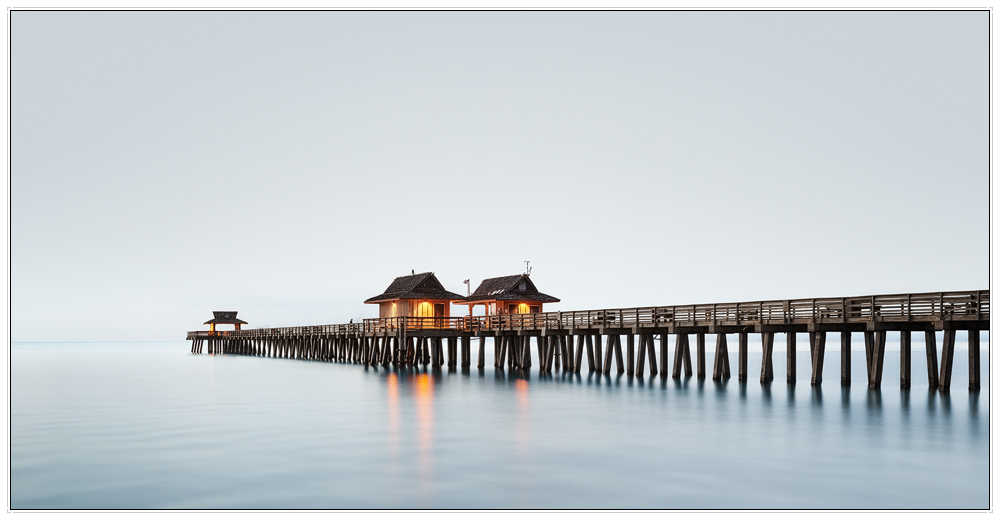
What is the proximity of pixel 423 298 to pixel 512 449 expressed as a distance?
97.2ft

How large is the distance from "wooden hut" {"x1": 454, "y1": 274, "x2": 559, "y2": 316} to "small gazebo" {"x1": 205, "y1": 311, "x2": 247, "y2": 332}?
56734 millimetres

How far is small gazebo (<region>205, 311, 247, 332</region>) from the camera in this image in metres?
99.3

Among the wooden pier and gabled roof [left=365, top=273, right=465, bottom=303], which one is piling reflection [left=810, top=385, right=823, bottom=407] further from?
gabled roof [left=365, top=273, right=465, bottom=303]

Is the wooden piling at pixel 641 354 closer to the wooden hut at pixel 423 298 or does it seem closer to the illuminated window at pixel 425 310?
the wooden hut at pixel 423 298

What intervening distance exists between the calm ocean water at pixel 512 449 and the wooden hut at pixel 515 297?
1353 centimetres

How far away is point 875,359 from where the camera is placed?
29812 millimetres

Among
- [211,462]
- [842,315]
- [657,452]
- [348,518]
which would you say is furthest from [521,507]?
[842,315]

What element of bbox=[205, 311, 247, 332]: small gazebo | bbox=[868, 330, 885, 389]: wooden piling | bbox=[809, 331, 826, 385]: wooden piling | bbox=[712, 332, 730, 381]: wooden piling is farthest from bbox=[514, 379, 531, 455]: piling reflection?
bbox=[205, 311, 247, 332]: small gazebo

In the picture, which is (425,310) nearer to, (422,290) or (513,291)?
(422,290)

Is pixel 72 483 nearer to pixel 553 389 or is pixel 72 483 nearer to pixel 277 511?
pixel 277 511

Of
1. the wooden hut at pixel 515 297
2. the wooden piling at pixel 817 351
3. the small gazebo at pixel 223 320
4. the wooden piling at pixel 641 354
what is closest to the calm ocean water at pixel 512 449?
the wooden piling at pixel 817 351

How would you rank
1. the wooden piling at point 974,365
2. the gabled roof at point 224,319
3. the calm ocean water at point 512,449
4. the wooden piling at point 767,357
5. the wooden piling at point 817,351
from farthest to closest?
the gabled roof at point 224,319 < the wooden piling at point 767,357 < the wooden piling at point 817,351 < the wooden piling at point 974,365 < the calm ocean water at point 512,449

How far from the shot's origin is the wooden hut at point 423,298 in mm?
49094

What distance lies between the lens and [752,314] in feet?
103
